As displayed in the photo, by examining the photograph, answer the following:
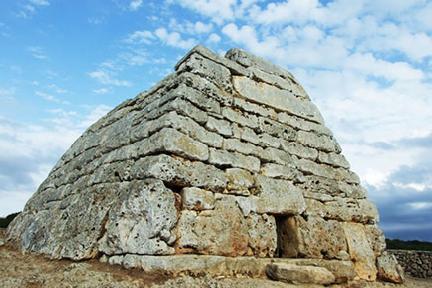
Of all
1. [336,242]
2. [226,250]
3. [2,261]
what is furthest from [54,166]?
[336,242]

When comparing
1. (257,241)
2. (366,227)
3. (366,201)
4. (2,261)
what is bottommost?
(2,261)

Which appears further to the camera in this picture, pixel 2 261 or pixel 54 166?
pixel 54 166

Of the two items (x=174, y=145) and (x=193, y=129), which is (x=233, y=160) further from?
(x=174, y=145)

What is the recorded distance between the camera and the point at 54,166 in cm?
867

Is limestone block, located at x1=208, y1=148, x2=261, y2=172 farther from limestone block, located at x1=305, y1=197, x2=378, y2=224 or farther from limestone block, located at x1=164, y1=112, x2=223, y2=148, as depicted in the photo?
limestone block, located at x1=305, y1=197, x2=378, y2=224

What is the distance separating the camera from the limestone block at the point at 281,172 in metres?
5.43

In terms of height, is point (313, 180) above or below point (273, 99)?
below

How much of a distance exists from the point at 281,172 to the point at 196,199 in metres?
1.68

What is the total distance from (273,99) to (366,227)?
8.35ft

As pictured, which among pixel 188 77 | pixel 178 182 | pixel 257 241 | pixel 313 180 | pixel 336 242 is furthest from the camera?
pixel 313 180

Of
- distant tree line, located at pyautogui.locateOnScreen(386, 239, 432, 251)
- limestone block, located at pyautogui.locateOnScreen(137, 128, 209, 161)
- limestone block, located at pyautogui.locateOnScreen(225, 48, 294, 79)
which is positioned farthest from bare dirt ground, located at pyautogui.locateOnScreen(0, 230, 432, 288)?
distant tree line, located at pyautogui.locateOnScreen(386, 239, 432, 251)

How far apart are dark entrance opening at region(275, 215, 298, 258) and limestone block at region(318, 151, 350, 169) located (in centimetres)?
149

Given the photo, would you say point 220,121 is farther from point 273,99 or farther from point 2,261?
point 2,261

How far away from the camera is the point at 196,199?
173 inches
